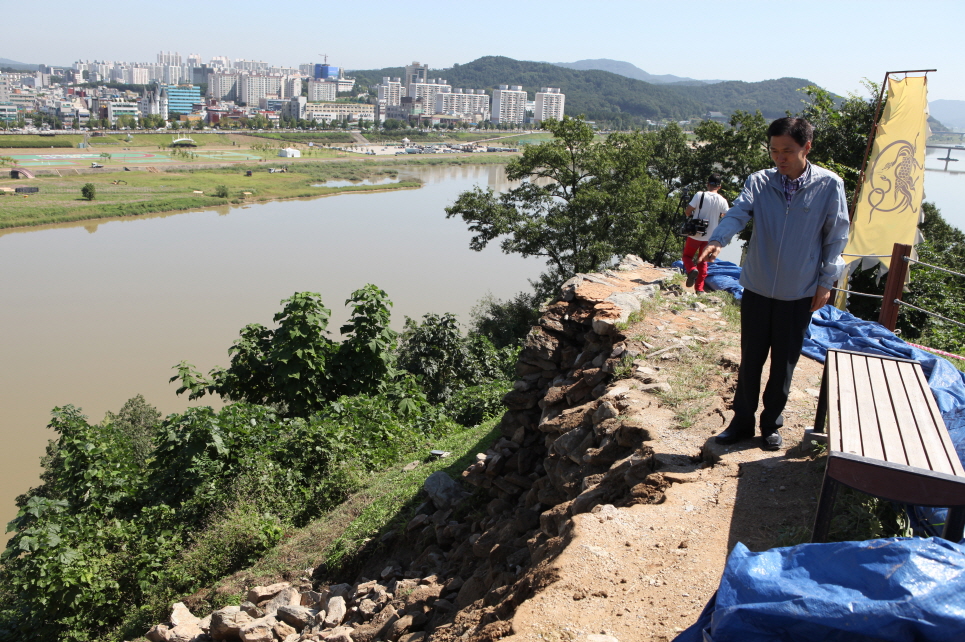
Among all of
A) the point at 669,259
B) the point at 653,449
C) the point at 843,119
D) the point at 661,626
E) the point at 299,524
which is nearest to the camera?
the point at 661,626

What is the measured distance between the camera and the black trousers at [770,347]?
306 cm

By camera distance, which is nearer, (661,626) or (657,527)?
(661,626)

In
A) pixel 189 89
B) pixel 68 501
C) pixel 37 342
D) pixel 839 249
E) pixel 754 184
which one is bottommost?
pixel 37 342

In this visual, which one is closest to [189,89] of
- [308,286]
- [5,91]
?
[5,91]

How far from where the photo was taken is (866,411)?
101 inches

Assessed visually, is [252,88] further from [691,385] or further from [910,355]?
[910,355]

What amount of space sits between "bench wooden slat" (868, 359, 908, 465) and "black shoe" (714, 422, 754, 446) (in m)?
0.64

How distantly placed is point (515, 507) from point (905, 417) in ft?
8.43

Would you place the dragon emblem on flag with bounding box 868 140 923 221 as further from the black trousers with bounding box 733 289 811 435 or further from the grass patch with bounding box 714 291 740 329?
the black trousers with bounding box 733 289 811 435

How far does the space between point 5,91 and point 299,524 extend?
185 meters

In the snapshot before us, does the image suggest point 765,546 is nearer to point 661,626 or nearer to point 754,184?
point 661,626

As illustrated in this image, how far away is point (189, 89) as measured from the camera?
512 ft

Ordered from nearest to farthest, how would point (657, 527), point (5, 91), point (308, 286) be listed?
point (657, 527) < point (308, 286) < point (5, 91)

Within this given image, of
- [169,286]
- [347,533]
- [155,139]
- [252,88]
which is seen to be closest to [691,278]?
[347,533]
